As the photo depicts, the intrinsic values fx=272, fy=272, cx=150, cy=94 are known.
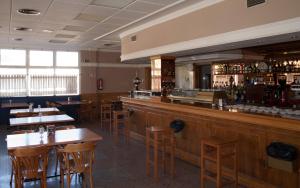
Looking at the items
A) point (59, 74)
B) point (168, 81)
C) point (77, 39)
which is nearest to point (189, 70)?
point (168, 81)

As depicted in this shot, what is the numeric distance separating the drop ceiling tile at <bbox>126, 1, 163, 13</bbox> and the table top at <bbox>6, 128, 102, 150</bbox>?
2.57 m

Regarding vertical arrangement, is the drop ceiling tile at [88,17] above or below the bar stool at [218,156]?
above

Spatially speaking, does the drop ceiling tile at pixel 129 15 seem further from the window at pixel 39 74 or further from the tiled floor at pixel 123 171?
the window at pixel 39 74

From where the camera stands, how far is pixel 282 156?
10.9 ft

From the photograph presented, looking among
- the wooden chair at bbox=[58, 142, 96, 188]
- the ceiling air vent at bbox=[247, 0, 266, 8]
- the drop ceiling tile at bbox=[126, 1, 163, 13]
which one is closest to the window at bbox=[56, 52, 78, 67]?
the drop ceiling tile at bbox=[126, 1, 163, 13]

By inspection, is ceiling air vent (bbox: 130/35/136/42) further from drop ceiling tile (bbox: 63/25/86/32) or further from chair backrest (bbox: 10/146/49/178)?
chair backrest (bbox: 10/146/49/178)

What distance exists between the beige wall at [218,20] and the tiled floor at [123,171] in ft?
8.31

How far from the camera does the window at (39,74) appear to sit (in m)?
10.4

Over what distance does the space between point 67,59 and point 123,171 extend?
7866mm

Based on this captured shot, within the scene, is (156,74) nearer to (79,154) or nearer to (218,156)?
(218,156)

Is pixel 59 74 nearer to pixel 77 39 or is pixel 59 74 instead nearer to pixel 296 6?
pixel 77 39

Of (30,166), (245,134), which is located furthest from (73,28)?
(245,134)

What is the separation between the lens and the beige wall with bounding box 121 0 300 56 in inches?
148

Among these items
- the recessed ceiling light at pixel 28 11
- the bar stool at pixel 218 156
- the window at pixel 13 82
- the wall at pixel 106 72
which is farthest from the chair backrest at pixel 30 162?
the wall at pixel 106 72
